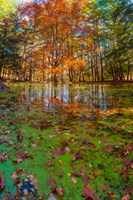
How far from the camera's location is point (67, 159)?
2.52 m

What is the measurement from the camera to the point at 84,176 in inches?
84.1

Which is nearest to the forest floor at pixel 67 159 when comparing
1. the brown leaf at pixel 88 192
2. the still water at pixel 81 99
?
the brown leaf at pixel 88 192

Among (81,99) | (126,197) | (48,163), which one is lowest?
(126,197)

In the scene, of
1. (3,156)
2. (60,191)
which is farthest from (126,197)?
(3,156)

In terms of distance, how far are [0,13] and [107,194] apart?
26614 mm

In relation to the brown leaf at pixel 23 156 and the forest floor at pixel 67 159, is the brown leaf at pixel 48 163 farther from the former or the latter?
the brown leaf at pixel 23 156

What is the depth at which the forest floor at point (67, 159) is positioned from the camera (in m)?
1.91

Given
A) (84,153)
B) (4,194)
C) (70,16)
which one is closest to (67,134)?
(84,153)

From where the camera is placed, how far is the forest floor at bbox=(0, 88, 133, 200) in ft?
6.28

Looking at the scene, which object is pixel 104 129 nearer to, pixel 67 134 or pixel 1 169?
pixel 67 134

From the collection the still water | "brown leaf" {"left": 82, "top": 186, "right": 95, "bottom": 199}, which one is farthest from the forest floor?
the still water

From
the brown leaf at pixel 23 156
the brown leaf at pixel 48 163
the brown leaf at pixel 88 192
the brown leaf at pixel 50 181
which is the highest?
the brown leaf at pixel 23 156

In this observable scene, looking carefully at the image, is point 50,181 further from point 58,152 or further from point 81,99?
point 81,99

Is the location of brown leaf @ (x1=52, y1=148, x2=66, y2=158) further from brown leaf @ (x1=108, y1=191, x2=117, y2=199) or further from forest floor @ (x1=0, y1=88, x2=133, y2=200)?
brown leaf @ (x1=108, y1=191, x2=117, y2=199)
